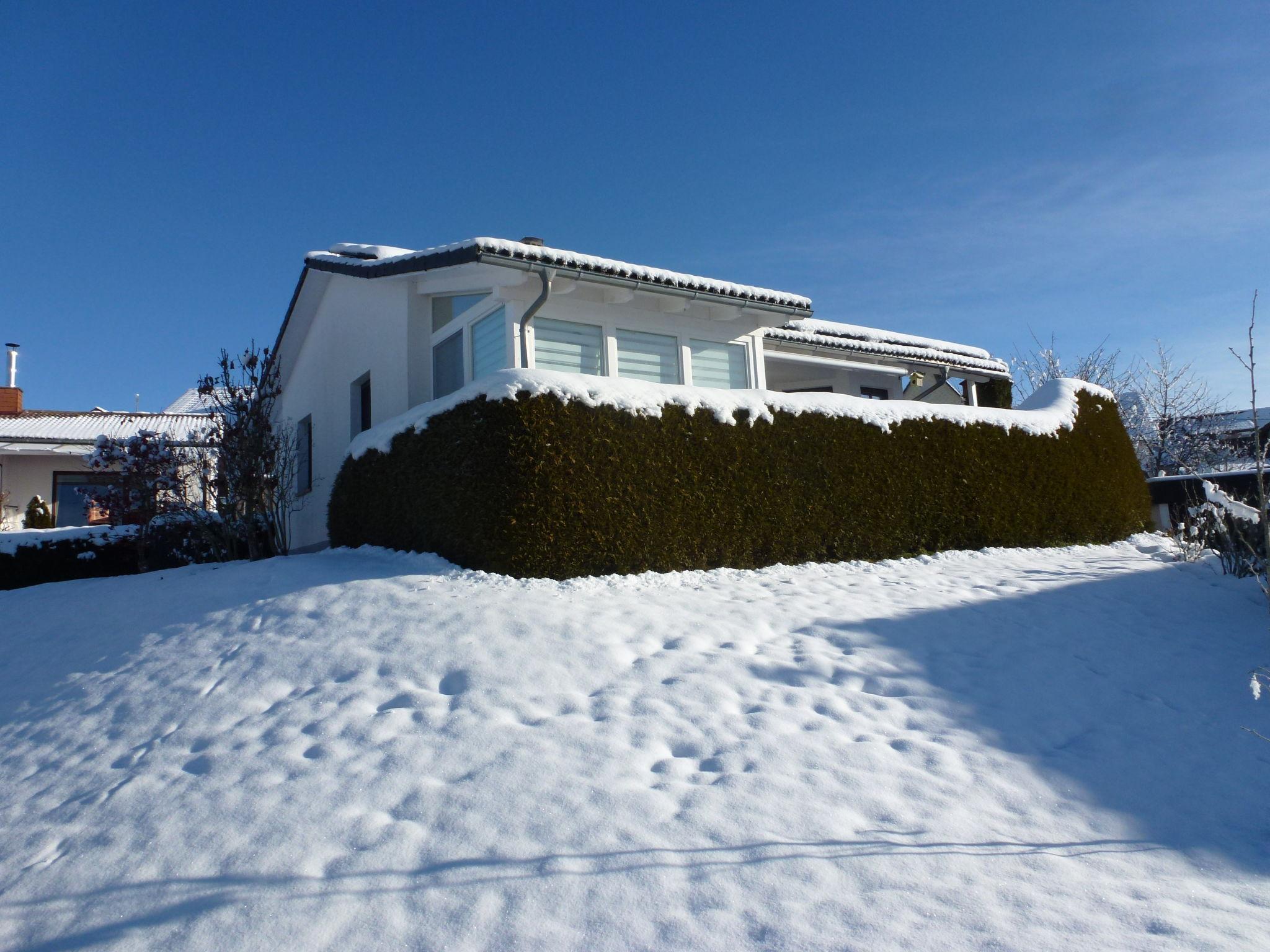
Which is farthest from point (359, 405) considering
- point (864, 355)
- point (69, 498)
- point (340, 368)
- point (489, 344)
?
point (69, 498)

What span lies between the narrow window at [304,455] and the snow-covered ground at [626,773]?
7.22m

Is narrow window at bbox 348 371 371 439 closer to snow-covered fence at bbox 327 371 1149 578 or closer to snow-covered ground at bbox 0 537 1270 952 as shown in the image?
snow-covered fence at bbox 327 371 1149 578

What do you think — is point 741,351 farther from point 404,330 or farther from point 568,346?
point 404,330

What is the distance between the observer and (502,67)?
1022 centimetres

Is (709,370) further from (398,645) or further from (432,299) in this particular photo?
(398,645)

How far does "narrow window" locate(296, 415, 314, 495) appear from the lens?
1464 cm

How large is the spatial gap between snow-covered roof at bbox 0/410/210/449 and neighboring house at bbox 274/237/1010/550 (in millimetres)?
7705

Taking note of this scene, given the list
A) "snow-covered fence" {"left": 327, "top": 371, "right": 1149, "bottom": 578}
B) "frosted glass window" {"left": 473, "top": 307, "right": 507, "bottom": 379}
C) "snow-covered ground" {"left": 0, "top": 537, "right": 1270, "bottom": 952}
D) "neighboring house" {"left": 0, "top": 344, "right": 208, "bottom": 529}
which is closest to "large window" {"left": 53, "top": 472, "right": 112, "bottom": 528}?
"neighboring house" {"left": 0, "top": 344, "right": 208, "bottom": 529}

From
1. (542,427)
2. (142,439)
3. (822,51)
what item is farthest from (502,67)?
(142,439)

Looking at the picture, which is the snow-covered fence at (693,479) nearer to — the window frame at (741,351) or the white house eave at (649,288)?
the white house eave at (649,288)

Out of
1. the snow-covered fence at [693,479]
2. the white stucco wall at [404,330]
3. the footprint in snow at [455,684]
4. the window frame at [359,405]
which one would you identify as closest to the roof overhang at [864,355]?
the white stucco wall at [404,330]

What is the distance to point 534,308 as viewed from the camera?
9258 millimetres

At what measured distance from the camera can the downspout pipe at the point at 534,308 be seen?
30.1 feet

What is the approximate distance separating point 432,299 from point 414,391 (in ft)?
4.41
